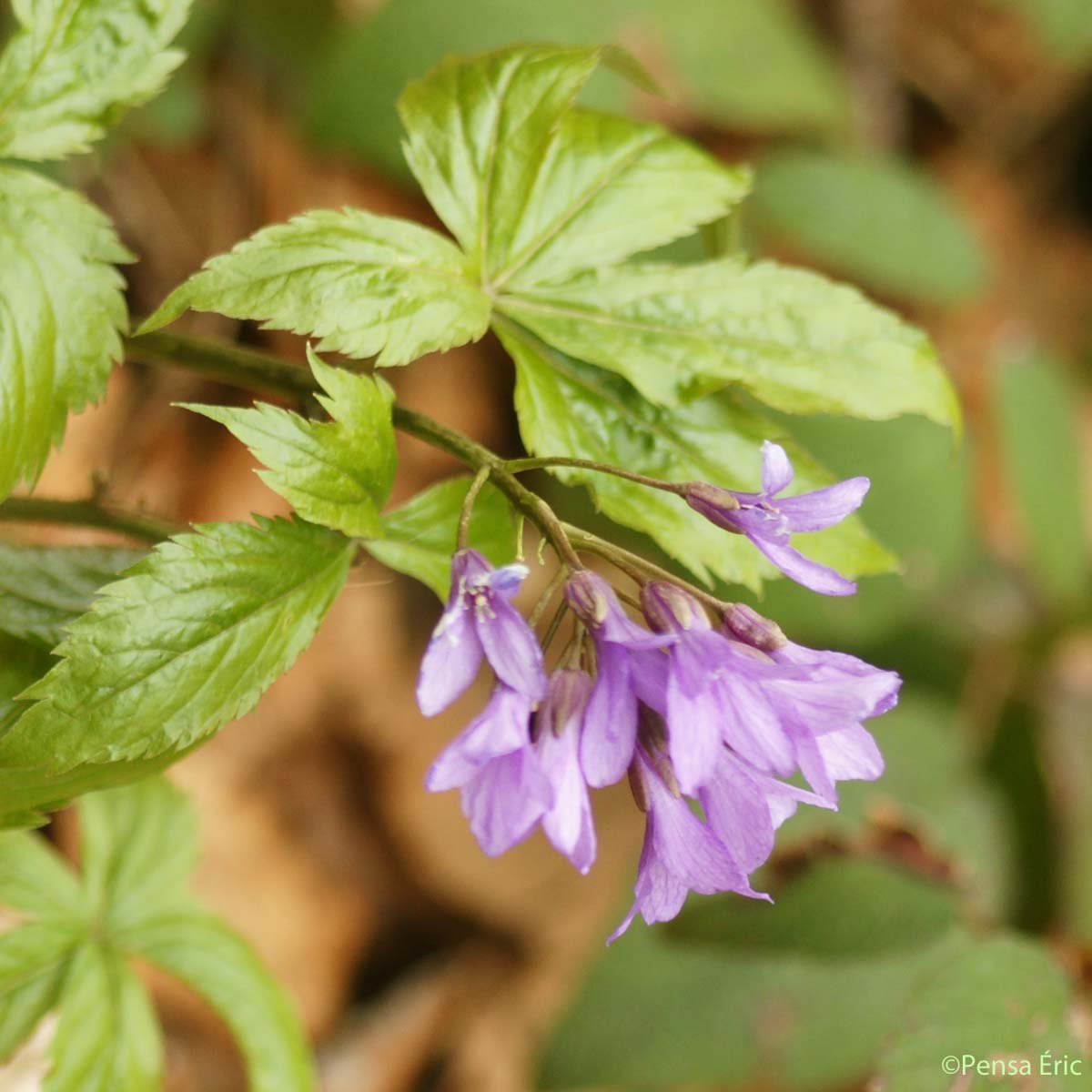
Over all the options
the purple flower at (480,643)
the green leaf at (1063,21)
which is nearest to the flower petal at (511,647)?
the purple flower at (480,643)

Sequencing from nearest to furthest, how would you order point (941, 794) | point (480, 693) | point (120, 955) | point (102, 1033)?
point (102, 1033) → point (120, 955) → point (941, 794) → point (480, 693)

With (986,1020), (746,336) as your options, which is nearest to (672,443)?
(746,336)

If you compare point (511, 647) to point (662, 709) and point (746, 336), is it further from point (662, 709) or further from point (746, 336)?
point (746, 336)

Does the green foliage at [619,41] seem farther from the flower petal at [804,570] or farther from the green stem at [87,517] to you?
the flower petal at [804,570]

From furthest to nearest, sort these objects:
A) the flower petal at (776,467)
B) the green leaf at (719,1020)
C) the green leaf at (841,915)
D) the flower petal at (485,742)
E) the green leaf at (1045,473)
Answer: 1. the green leaf at (1045,473)
2. the green leaf at (719,1020)
3. the green leaf at (841,915)
4. the flower petal at (776,467)
5. the flower petal at (485,742)

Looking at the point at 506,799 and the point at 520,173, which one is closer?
the point at 506,799

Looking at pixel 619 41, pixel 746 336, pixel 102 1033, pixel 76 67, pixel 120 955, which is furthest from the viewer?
pixel 619 41

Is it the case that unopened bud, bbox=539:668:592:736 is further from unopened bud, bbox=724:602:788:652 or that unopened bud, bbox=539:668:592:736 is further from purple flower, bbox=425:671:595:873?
unopened bud, bbox=724:602:788:652
